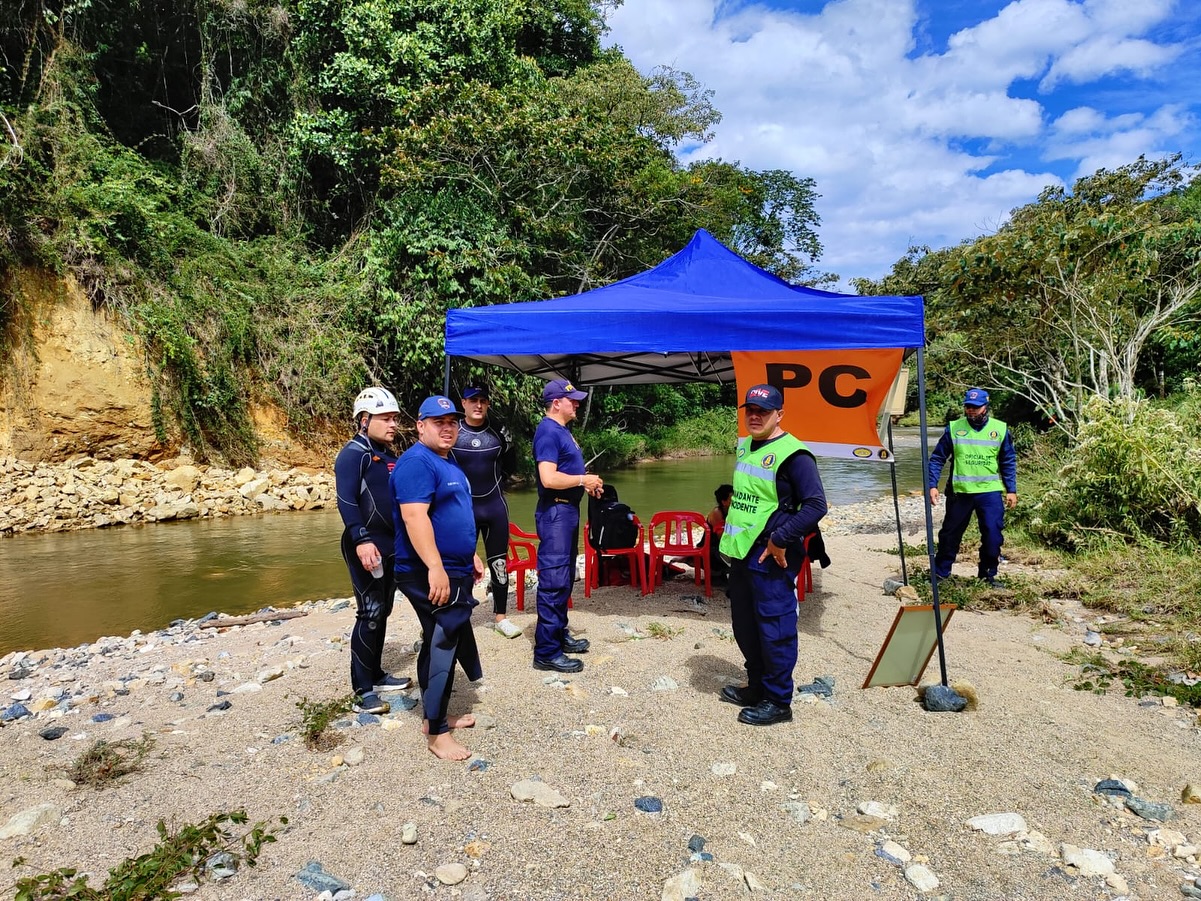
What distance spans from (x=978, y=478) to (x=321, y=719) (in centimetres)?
536

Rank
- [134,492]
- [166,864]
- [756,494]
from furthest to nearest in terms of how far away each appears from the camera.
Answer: [134,492] < [756,494] < [166,864]

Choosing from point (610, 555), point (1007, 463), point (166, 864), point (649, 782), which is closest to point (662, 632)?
point (610, 555)

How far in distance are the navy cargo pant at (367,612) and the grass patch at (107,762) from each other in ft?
3.33

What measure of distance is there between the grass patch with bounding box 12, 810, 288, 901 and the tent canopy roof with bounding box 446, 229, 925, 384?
3126 mm

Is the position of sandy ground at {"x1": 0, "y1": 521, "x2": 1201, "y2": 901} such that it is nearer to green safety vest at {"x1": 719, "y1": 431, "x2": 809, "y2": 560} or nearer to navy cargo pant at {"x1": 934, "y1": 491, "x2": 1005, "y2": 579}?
green safety vest at {"x1": 719, "y1": 431, "x2": 809, "y2": 560}

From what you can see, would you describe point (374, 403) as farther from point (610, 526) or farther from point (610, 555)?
point (610, 555)

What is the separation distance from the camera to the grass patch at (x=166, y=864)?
7.52 feet

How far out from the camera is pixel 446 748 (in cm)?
330

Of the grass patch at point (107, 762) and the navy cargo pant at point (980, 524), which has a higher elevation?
the navy cargo pant at point (980, 524)

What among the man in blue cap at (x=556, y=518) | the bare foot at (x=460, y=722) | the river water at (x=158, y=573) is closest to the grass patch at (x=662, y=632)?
the man in blue cap at (x=556, y=518)

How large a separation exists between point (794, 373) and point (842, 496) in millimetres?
10858

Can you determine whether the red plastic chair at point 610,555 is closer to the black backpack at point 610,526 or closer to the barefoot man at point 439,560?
the black backpack at point 610,526

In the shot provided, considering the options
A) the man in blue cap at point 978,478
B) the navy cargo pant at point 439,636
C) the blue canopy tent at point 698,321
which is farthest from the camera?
the man in blue cap at point 978,478

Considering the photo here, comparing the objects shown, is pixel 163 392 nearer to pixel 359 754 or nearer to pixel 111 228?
pixel 111 228
